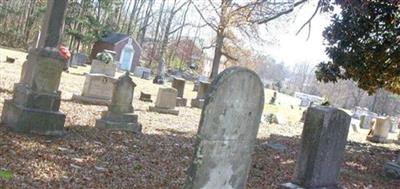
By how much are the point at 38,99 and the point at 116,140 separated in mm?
1806

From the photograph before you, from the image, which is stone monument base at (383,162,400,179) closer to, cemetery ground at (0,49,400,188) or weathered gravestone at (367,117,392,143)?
cemetery ground at (0,49,400,188)

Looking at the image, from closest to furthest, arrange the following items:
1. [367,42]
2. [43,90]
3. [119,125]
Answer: [43,90], [119,125], [367,42]

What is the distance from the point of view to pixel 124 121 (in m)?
11.5

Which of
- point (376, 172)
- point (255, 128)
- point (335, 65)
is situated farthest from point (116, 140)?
point (335, 65)

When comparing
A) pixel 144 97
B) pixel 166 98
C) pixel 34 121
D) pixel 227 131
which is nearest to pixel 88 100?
pixel 166 98

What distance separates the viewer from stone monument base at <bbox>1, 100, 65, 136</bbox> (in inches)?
349

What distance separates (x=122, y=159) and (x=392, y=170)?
607 centimetres

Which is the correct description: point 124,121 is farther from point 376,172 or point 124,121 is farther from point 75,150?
point 376,172

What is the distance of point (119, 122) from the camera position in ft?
37.6

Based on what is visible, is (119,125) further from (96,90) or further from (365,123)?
(365,123)

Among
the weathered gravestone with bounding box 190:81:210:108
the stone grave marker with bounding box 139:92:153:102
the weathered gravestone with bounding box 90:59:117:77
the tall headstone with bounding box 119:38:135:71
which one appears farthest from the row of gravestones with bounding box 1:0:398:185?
the tall headstone with bounding box 119:38:135:71

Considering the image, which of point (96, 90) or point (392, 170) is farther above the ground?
point (96, 90)

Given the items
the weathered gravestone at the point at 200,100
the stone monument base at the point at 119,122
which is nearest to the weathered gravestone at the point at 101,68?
the weathered gravestone at the point at 200,100

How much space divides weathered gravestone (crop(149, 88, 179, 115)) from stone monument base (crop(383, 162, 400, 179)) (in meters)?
8.23
